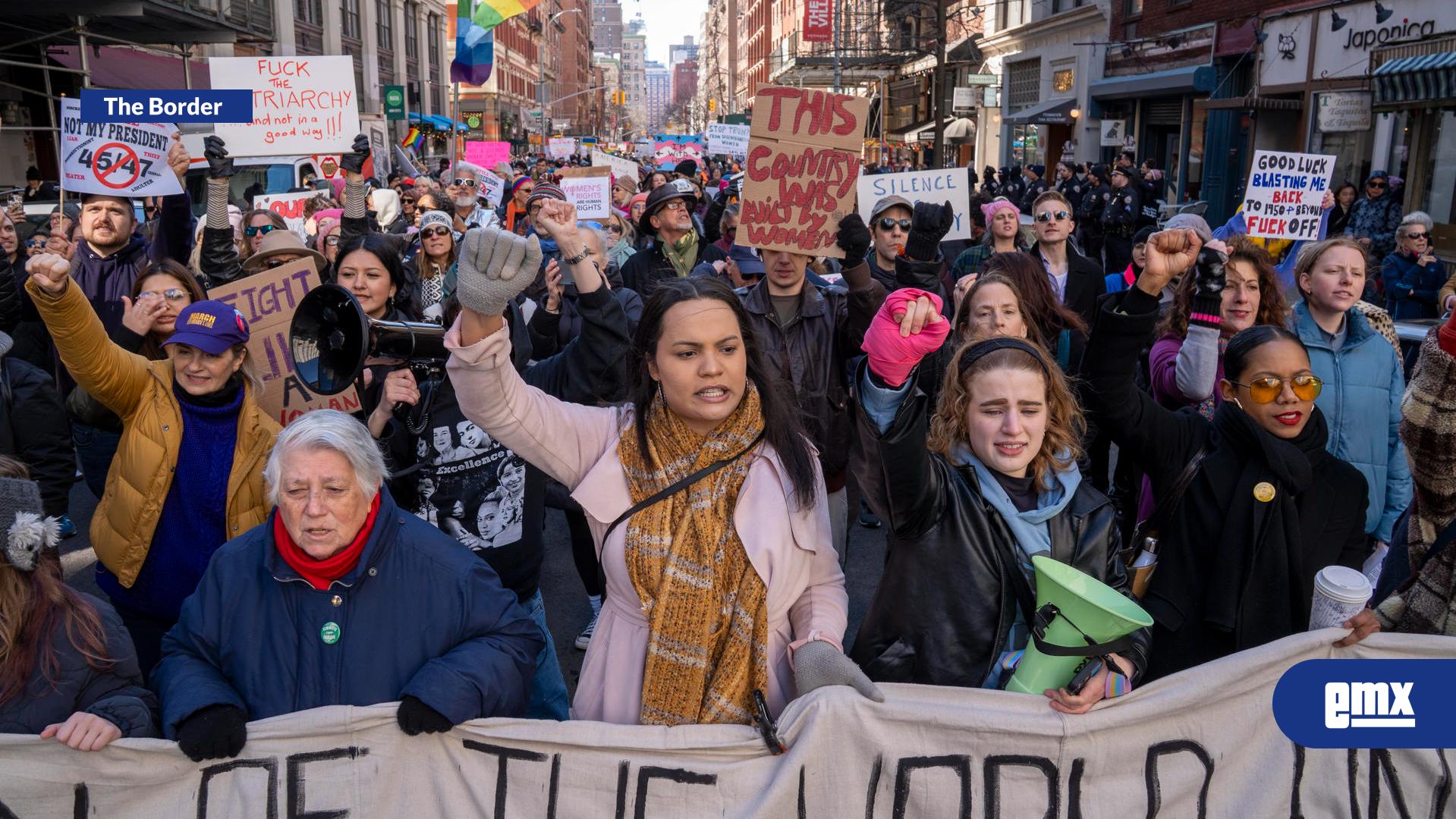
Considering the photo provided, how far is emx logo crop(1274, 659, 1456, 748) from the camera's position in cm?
228

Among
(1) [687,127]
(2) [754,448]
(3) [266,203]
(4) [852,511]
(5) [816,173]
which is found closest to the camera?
(2) [754,448]

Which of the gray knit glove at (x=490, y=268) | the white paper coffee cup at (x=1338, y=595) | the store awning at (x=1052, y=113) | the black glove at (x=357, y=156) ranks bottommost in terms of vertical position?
the white paper coffee cup at (x=1338, y=595)

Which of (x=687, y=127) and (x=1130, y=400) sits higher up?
(x=687, y=127)

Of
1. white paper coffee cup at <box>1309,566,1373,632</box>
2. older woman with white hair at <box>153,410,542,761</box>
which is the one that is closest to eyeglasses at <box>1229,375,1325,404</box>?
white paper coffee cup at <box>1309,566,1373,632</box>

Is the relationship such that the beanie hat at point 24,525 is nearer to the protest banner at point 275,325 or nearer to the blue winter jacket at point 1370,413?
the protest banner at point 275,325

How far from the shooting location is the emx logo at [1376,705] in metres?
2.28

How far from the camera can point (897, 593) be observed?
262 centimetres

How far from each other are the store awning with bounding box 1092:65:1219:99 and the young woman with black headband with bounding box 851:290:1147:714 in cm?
1948

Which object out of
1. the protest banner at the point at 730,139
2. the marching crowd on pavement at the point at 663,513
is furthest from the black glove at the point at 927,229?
the protest banner at the point at 730,139

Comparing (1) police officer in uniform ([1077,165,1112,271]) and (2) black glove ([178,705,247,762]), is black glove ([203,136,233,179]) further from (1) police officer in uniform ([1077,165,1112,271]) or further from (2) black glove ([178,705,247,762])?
(1) police officer in uniform ([1077,165,1112,271])

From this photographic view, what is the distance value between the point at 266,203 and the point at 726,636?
9.06 meters

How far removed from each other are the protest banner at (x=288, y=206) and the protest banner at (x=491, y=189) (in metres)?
2.13

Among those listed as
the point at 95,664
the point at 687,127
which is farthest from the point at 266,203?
the point at 687,127

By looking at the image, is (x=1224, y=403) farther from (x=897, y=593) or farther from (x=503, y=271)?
(x=503, y=271)
